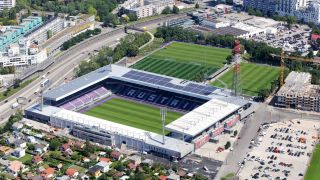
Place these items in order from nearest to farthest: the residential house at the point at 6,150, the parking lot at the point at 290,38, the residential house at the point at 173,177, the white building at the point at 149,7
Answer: the residential house at the point at 173,177
the residential house at the point at 6,150
the parking lot at the point at 290,38
the white building at the point at 149,7

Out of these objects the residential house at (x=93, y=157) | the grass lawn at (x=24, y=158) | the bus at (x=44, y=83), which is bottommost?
the grass lawn at (x=24, y=158)

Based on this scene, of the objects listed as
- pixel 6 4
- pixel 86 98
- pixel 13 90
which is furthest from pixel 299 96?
pixel 6 4

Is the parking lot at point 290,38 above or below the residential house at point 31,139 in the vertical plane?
above

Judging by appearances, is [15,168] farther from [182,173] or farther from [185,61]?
[185,61]

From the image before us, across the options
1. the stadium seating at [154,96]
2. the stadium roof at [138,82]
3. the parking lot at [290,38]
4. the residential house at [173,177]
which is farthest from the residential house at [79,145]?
the parking lot at [290,38]

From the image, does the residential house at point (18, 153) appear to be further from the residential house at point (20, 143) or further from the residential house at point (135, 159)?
the residential house at point (135, 159)

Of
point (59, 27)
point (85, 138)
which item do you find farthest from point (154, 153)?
point (59, 27)

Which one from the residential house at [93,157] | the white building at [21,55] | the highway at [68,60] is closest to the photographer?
the residential house at [93,157]
